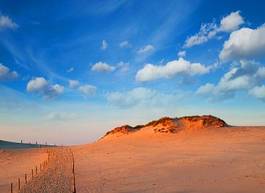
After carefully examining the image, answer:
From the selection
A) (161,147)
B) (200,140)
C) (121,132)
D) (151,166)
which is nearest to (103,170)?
(151,166)

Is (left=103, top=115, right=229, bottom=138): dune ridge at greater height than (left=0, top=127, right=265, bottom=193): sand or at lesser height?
greater

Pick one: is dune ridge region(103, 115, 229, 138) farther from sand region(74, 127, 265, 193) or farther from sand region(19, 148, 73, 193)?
sand region(19, 148, 73, 193)

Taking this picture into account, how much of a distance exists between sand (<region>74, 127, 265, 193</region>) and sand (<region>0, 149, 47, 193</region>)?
4763mm

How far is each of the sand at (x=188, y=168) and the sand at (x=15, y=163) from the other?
4763mm

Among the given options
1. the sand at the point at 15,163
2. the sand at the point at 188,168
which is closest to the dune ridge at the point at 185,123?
the sand at the point at 188,168

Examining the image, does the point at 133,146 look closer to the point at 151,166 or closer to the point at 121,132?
the point at 121,132

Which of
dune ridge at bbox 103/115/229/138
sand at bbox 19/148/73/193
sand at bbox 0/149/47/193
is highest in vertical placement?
dune ridge at bbox 103/115/229/138

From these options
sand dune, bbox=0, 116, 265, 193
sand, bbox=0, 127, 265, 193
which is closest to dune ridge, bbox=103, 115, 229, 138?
sand dune, bbox=0, 116, 265, 193

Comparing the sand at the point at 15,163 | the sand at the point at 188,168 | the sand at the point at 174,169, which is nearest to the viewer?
the sand at the point at 188,168

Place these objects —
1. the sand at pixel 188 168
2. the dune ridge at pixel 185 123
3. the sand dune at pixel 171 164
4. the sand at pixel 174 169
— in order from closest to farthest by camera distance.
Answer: the sand at pixel 188 168
the sand at pixel 174 169
the sand dune at pixel 171 164
the dune ridge at pixel 185 123

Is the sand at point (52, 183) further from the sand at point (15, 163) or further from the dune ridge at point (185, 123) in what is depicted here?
the dune ridge at point (185, 123)

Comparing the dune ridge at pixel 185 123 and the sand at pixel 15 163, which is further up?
the dune ridge at pixel 185 123

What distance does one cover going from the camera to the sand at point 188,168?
2142cm

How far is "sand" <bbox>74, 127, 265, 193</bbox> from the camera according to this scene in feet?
70.3
